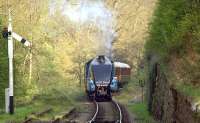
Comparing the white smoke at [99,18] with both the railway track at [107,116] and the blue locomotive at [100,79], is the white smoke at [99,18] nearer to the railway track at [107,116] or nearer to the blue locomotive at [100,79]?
the blue locomotive at [100,79]

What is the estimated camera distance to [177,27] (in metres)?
18.9

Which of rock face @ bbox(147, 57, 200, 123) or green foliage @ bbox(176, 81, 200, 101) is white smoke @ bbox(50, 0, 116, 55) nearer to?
rock face @ bbox(147, 57, 200, 123)

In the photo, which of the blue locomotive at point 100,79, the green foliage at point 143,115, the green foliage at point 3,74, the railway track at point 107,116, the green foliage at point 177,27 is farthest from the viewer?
the blue locomotive at point 100,79

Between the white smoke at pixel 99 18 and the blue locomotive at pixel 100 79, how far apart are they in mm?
34126

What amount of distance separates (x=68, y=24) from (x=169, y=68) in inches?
2325

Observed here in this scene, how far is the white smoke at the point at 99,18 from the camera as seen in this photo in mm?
81188

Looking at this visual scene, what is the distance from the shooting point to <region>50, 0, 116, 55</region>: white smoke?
3196 inches

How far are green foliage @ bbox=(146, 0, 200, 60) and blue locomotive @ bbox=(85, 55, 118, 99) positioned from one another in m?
21.6

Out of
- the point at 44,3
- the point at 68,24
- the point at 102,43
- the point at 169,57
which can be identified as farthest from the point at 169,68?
the point at 102,43

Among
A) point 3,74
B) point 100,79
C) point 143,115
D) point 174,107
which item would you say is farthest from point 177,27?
point 100,79

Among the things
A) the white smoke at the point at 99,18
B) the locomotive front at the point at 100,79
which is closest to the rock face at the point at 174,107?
the locomotive front at the point at 100,79

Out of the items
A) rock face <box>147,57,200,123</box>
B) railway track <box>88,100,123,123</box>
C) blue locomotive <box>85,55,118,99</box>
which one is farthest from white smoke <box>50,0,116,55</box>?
rock face <box>147,57,200,123</box>

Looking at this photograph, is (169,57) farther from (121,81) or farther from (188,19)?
(121,81)

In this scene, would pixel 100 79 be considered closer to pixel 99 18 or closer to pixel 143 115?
pixel 143 115
